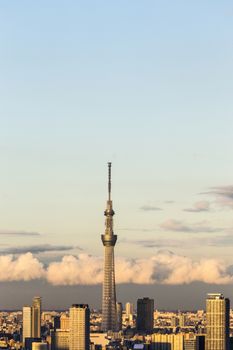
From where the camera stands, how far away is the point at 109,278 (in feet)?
513

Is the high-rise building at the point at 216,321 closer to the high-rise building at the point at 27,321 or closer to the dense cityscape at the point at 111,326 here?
the dense cityscape at the point at 111,326

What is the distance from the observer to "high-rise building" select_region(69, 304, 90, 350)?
436 ft

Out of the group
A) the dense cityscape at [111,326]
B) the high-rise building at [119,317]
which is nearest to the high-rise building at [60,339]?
the dense cityscape at [111,326]

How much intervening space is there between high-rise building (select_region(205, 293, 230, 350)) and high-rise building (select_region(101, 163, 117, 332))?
22571 mm

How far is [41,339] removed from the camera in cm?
13638

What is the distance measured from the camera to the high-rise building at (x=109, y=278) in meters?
155

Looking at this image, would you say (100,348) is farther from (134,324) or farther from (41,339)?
(134,324)

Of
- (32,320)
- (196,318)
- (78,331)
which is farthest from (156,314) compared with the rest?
(78,331)

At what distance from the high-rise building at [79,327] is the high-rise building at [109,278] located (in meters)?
14.7

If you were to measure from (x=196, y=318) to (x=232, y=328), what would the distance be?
19310mm

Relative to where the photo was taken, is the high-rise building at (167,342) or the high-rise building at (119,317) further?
the high-rise building at (119,317)

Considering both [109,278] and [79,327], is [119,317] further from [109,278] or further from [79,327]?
[79,327]

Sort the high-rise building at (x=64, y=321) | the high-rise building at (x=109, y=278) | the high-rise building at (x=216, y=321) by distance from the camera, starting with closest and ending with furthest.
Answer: the high-rise building at (x=216, y=321), the high-rise building at (x=64, y=321), the high-rise building at (x=109, y=278)

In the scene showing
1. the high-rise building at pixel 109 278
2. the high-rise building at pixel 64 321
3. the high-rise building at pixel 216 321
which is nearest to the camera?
the high-rise building at pixel 216 321
